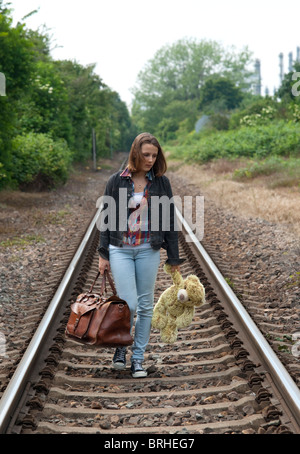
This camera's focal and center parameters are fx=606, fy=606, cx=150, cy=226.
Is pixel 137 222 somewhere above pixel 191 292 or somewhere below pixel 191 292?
above

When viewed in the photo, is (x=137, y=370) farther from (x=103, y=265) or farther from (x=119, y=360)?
(x=103, y=265)

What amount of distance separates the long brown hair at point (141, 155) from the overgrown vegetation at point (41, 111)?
10630mm

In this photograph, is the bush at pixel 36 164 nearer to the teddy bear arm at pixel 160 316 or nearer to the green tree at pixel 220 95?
the teddy bear arm at pixel 160 316

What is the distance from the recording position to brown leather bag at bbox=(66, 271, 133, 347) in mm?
4617

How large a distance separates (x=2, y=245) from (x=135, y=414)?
7183mm

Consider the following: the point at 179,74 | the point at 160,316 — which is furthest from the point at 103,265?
the point at 179,74

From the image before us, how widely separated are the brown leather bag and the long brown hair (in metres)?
1.02

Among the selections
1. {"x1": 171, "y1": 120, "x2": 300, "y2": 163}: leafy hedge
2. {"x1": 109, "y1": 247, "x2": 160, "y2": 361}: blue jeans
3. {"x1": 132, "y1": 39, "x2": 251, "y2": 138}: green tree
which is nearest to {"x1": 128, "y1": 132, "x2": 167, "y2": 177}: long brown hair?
{"x1": 109, "y1": 247, "x2": 160, "y2": 361}: blue jeans

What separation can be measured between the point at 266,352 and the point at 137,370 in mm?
1036

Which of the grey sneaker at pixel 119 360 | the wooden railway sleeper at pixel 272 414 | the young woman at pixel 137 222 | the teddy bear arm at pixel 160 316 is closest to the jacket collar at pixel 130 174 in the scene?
the young woman at pixel 137 222

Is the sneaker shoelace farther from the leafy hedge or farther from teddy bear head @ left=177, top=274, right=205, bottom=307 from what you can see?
the leafy hedge

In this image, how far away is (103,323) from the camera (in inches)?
182

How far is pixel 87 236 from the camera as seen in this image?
11.0m
